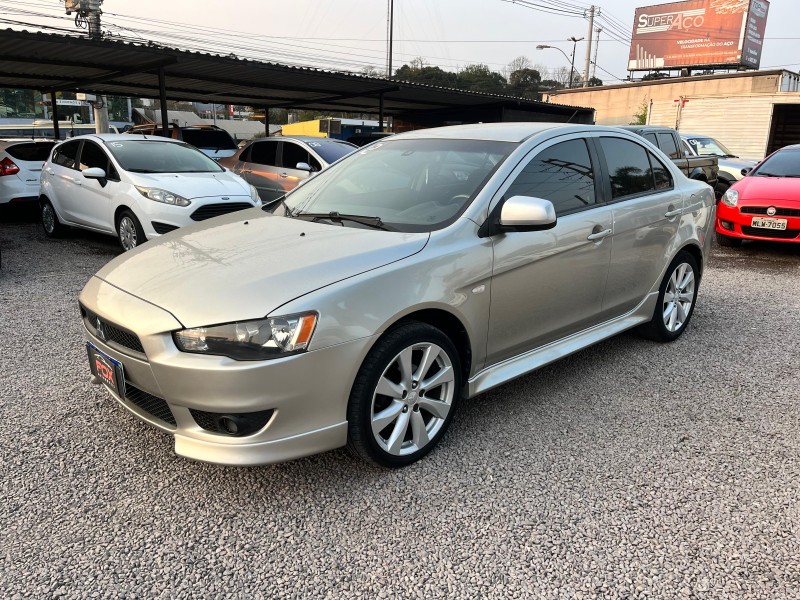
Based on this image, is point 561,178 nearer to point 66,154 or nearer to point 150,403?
point 150,403

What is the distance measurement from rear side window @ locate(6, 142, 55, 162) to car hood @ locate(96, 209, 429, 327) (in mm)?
8249

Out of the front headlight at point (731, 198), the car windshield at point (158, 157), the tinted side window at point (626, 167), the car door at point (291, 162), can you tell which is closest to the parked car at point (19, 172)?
the car windshield at point (158, 157)

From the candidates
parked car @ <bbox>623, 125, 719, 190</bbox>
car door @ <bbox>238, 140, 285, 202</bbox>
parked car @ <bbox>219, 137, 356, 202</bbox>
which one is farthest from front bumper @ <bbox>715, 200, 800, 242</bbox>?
car door @ <bbox>238, 140, 285, 202</bbox>

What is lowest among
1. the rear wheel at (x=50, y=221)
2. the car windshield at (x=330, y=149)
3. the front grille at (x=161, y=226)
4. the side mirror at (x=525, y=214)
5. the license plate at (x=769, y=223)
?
the rear wheel at (x=50, y=221)

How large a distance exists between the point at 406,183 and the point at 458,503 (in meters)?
1.82

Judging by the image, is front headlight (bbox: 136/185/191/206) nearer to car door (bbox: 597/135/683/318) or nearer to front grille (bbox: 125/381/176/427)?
front grille (bbox: 125/381/176/427)

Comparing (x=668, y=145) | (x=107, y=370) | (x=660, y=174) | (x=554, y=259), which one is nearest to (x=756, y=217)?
(x=668, y=145)

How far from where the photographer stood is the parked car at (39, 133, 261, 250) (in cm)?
694

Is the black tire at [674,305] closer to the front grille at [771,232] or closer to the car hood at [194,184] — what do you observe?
the front grille at [771,232]

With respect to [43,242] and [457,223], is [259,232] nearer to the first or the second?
[457,223]

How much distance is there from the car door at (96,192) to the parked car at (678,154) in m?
7.52

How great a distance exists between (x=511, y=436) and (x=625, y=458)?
1.89 ft

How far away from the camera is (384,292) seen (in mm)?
2609

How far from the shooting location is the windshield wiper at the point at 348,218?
314cm
